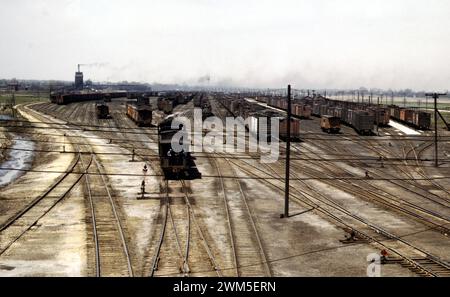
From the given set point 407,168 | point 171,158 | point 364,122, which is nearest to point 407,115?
point 364,122

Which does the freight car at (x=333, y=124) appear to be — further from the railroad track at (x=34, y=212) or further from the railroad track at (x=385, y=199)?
the railroad track at (x=34, y=212)

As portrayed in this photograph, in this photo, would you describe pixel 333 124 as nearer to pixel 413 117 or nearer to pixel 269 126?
pixel 269 126

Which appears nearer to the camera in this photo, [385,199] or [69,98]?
[385,199]

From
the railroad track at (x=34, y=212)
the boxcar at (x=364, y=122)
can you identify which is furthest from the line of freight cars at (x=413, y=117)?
the railroad track at (x=34, y=212)

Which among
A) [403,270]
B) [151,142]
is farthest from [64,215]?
[151,142]

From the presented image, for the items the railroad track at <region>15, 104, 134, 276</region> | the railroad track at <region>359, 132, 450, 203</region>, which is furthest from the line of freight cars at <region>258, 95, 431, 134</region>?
the railroad track at <region>15, 104, 134, 276</region>

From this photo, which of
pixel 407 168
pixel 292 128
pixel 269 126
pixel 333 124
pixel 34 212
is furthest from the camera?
pixel 333 124

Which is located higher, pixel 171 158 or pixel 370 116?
pixel 370 116

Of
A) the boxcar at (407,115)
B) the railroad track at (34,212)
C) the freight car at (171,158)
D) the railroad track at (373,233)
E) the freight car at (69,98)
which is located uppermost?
the freight car at (69,98)
